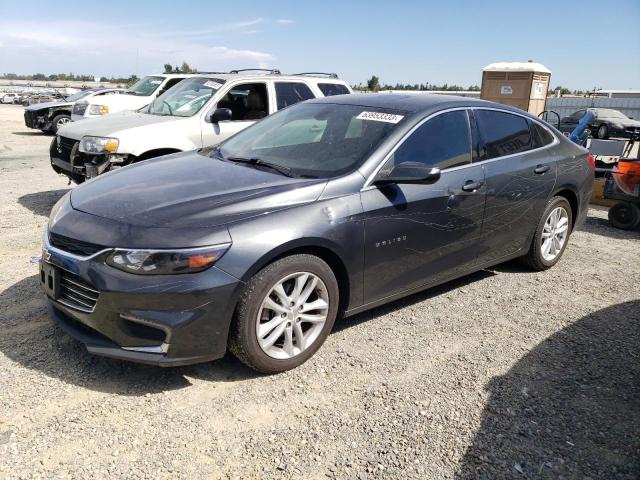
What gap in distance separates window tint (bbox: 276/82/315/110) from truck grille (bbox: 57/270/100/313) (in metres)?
4.78

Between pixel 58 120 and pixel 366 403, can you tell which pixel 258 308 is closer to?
pixel 366 403

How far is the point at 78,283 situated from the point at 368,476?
186 cm

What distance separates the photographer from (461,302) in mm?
4492

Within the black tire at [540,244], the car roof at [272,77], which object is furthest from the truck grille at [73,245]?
the car roof at [272,77]

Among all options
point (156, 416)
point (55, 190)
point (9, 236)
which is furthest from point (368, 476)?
point (55, 190)

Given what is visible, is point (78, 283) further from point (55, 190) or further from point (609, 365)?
point (55, 190)

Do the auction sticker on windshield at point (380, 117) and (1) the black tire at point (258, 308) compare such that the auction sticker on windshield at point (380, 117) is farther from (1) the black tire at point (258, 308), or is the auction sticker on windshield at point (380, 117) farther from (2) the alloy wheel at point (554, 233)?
(2) the alloy wheel at point (554, 233)

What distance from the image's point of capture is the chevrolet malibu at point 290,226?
2.86m

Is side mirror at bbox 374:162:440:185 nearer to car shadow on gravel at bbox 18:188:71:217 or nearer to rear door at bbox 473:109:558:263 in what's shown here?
rear door at bbox 473:109:558:263

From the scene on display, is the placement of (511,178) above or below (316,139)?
below

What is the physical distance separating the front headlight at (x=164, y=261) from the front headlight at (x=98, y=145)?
3829mm

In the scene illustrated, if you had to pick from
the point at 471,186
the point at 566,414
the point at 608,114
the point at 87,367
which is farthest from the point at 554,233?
the point at 608,114

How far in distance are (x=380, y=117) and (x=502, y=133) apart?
1.27 m

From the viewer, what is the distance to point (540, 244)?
5.06 metres
